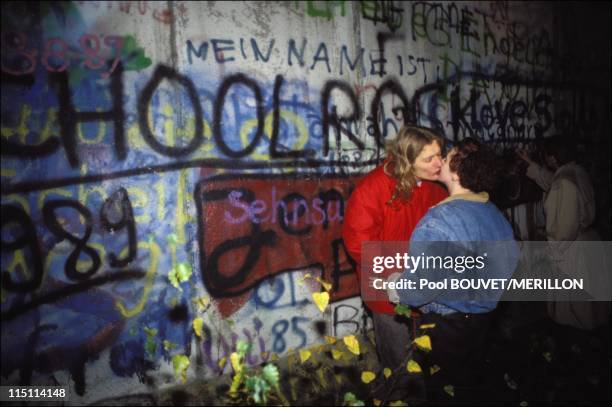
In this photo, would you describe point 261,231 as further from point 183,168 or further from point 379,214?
point 379,214

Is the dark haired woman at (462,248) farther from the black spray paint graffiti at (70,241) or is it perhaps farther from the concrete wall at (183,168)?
the black spray paint graffiti at (70,241)

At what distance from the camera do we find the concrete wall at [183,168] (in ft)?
8.98

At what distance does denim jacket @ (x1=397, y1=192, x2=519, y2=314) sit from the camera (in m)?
2.30

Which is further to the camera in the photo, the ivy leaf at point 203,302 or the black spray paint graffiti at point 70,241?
the ivy leaf at point 203,302

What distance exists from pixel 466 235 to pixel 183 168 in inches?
82.4

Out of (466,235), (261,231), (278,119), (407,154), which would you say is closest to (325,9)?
(278,119)

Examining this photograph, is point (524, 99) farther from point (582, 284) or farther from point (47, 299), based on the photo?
point (47, 299)

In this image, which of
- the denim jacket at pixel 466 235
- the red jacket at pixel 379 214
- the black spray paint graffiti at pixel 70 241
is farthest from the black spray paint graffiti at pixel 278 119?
the denim jacket at pixel 466 235

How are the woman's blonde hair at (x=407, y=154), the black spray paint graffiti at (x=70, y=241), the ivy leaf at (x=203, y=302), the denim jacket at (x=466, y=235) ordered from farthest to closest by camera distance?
the ivy leaf at (x=203, y=302) → the woman's blonde hair at (x=407, y=154) → the black spray paint graffiti at (x=70, y=241) → the denim jacket at (x=466, y=235)

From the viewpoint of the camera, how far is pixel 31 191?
272 centimetres

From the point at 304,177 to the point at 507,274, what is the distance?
1.87m

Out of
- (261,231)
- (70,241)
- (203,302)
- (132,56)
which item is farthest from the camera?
(261,231)

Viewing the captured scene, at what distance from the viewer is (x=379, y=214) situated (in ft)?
9.53

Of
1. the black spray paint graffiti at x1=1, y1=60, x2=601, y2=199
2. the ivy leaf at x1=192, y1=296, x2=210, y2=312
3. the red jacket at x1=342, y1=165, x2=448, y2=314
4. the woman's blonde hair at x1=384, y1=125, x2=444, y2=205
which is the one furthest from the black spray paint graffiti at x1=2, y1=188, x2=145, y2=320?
the woman's blonde hair at x1=384, y1=125, x2=444, y2=205
